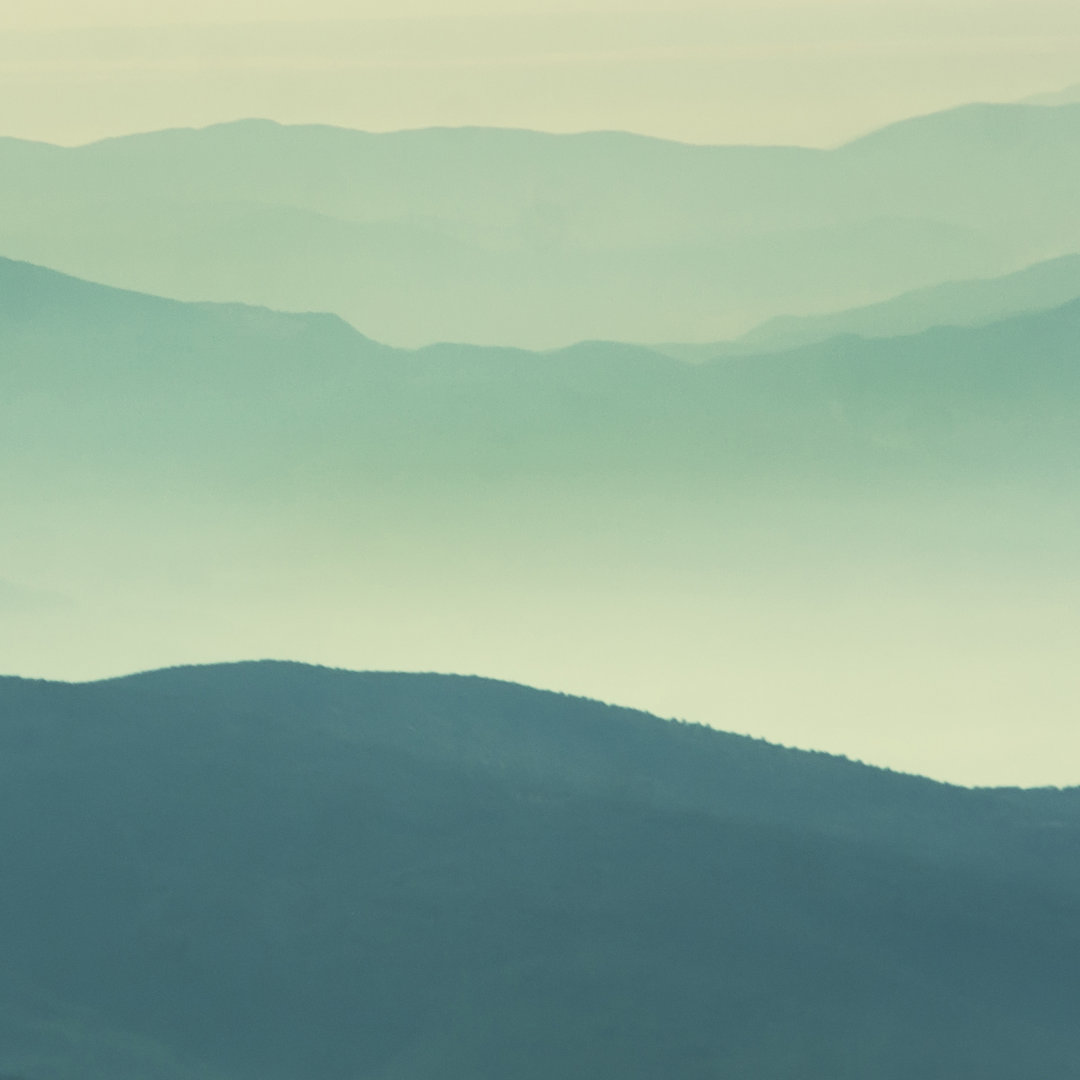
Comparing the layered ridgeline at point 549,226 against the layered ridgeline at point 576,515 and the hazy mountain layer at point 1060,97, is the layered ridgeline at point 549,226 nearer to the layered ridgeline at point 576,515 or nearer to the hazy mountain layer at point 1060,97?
the hazy mountain layer at point 1060,97

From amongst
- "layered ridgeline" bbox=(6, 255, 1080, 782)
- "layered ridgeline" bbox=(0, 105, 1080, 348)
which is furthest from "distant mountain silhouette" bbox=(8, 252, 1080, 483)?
"layered ridgeline" bbox=(0, 105, 1080, 348)

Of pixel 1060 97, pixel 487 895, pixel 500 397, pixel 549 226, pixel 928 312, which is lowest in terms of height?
pixel 487 895

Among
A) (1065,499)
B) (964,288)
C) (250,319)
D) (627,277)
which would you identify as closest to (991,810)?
(1065,499)

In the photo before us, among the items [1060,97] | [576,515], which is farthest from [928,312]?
[576,515]

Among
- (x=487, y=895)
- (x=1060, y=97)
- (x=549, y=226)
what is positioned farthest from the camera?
(x=549, y=226)

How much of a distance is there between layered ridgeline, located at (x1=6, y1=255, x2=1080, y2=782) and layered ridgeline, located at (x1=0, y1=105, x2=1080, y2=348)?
25 centimetres

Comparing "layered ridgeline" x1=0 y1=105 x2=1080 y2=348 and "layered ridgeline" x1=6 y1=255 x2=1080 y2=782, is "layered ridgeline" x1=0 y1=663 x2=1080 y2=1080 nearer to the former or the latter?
"layered ridgeline" x1=6 y1=255 x2=1080 y2=782

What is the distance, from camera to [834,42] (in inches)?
380

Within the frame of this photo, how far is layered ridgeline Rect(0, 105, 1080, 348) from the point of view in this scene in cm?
964

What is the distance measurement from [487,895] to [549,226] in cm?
395

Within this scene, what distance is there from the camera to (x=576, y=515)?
964 cm

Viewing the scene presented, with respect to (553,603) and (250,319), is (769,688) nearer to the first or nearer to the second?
(553,603)

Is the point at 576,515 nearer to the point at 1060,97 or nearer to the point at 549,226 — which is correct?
the point at 549,226

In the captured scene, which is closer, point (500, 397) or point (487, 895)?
point (487, 895)
